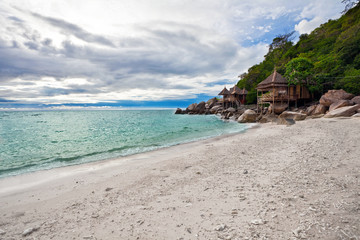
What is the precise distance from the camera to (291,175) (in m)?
4.91

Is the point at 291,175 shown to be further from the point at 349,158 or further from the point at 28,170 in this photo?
the point at 28,170

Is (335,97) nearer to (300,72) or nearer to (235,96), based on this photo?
(300,72)

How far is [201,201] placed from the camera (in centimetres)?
389

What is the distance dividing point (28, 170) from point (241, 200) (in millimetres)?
10200

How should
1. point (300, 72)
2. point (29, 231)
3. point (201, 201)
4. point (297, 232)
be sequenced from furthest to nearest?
point (300, 72) → point (201, 201) → point (29, 231) → point (297, 232)

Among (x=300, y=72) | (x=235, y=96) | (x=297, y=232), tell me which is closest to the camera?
(x=297, y=232)

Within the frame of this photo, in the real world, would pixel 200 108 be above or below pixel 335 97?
below

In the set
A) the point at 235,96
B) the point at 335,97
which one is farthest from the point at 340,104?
the point at 235,96

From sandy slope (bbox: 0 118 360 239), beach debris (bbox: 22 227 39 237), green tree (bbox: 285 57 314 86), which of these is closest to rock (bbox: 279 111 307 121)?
green tree (bbox: 285 57 314 86)

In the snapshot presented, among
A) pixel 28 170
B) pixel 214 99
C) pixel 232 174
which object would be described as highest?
pixel 214 99

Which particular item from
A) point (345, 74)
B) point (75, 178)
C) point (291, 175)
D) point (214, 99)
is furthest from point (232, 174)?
point (214, 99)

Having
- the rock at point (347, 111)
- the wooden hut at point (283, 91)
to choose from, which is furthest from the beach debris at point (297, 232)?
the wooden hut at point (283, 91)

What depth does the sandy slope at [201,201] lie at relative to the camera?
285cm

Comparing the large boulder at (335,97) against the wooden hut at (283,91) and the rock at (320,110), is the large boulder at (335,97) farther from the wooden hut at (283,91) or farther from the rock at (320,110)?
the wooden hut at (283,91)
